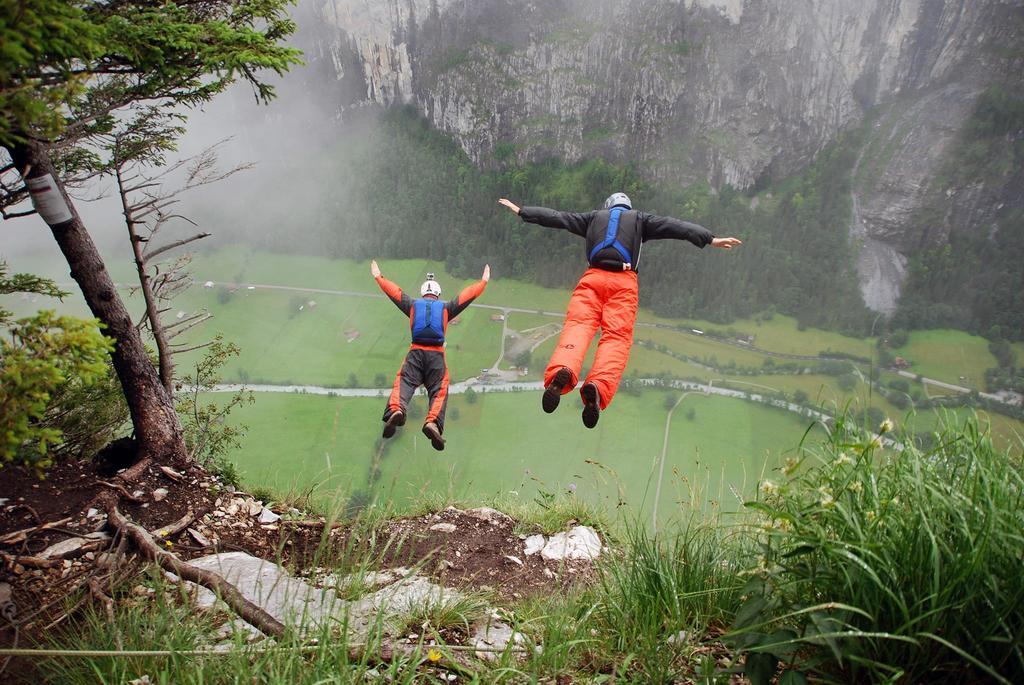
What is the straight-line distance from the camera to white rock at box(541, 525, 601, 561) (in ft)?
18.8

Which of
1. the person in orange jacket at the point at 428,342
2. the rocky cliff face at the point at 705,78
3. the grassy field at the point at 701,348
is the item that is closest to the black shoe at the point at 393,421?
the person in orange jacket at the point at 428,342

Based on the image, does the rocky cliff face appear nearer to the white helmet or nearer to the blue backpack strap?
the white helmet

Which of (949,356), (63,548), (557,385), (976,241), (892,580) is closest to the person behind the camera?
(892,580)

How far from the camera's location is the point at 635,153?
72625 millimetres

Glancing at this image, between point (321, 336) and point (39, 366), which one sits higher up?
point (39, 366)

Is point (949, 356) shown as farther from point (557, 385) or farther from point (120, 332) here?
point (120, 332)

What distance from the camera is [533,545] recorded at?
5902 mm

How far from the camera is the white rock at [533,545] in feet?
19.0

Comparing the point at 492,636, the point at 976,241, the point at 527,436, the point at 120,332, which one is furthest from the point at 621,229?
the point at 976,241

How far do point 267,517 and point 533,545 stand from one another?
9.10 feet

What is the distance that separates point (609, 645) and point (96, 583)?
135 inches

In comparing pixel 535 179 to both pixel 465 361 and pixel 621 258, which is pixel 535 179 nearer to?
pixel 465 361

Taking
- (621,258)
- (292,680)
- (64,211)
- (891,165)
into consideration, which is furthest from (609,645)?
(891,165)

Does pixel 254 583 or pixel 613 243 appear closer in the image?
pixel 254 583
